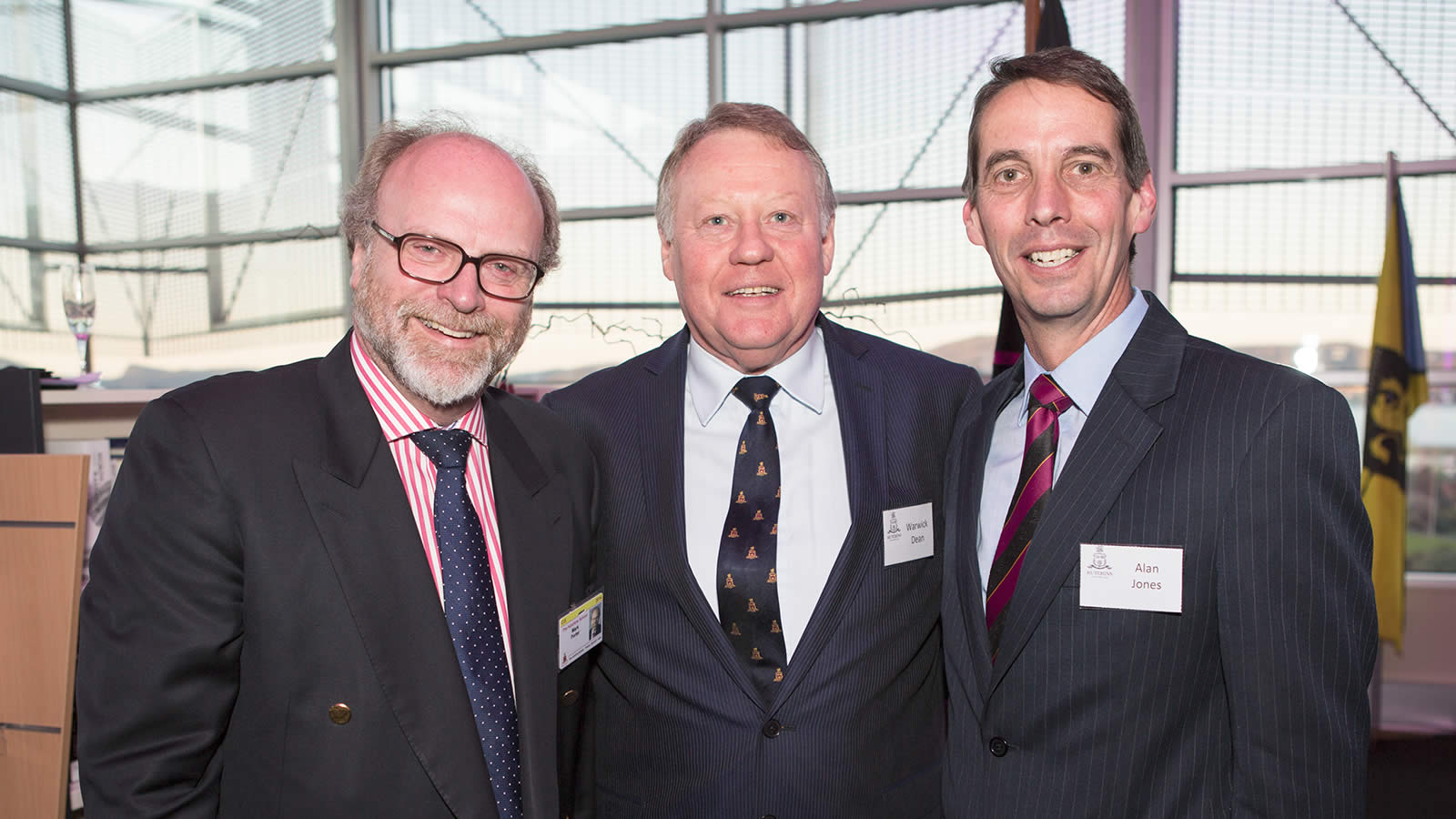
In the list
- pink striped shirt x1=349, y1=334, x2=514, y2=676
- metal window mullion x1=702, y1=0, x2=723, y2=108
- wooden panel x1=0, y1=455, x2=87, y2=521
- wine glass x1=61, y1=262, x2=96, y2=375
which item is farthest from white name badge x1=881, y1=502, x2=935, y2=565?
metal window mullion x1=702, y1=0, x2=723, y2=108

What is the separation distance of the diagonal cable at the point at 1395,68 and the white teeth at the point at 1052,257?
5.70m

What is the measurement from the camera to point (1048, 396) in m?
1.58

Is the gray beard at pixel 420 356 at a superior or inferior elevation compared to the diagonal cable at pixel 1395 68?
inferior

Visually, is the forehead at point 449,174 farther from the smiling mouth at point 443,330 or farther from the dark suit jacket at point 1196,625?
the dark suit jacket at point 1196,625

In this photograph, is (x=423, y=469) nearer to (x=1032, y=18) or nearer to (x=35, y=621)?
(x=35, y=621)

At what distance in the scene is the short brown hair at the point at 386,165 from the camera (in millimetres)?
1654

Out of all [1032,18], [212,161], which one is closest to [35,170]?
[212,161]

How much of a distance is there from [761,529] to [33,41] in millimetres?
11556

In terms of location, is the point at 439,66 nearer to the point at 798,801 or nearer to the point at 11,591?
the point at 11,591

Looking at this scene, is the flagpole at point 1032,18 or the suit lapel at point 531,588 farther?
the flagpole at point 1032,18

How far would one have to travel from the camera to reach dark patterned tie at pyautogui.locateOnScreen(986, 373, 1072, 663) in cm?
152

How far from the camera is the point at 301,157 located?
7.83 meters

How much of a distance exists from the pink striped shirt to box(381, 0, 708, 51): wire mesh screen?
5894mm

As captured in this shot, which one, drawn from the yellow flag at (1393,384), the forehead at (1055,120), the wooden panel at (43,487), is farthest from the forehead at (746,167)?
the yellow flag at (1393,384)
